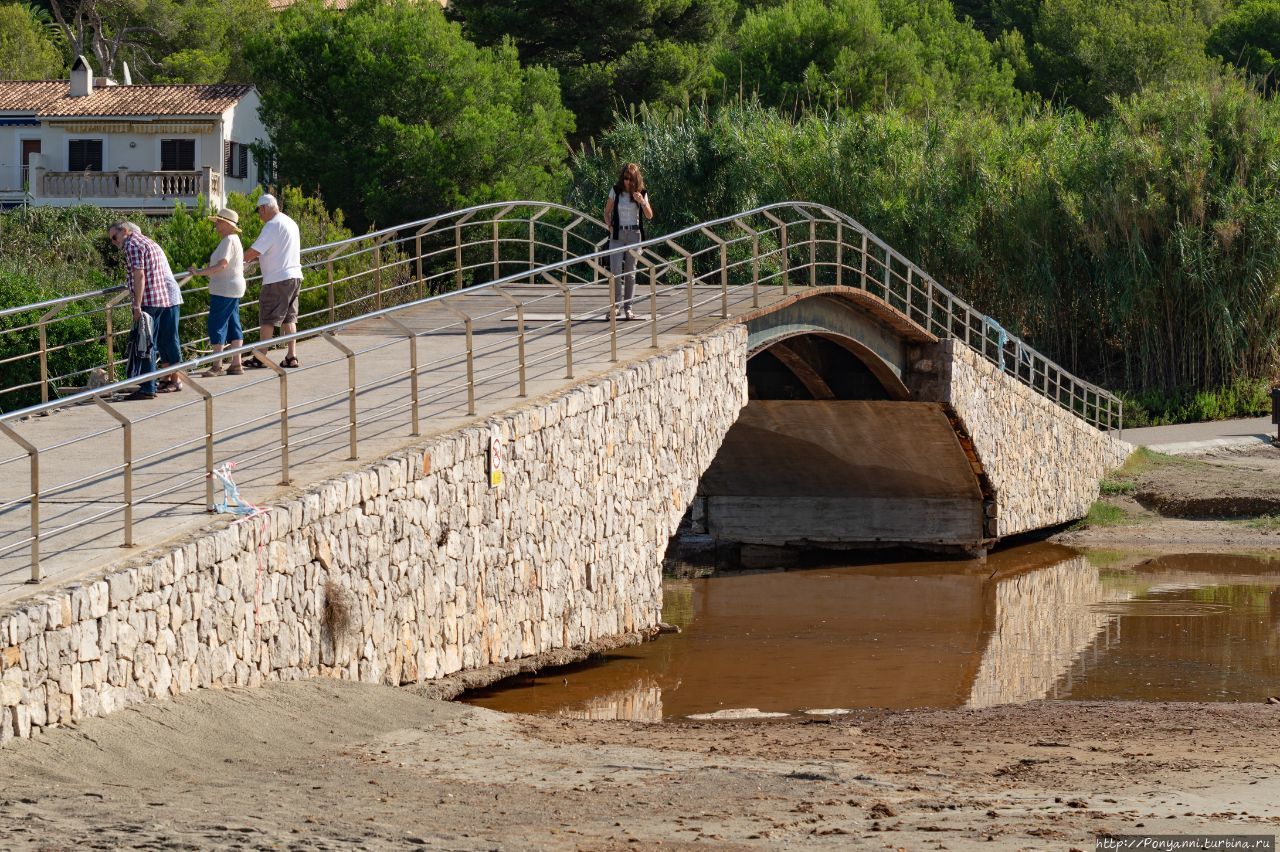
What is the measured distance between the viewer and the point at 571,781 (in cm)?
959

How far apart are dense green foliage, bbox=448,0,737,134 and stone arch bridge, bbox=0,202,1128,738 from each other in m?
25.2

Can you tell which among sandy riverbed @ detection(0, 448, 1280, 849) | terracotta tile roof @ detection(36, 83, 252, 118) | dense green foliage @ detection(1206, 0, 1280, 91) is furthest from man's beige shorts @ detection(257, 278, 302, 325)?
dense green foliage @ detection(1206, 0, 1280, 91)

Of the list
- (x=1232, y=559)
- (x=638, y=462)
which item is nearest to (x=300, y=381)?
(x=638, y=462)

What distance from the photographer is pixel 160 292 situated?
15305 mm

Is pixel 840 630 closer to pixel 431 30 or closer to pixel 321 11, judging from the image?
pixel 431 30

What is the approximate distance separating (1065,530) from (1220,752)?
18.9m

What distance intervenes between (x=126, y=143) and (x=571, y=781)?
48383 mm

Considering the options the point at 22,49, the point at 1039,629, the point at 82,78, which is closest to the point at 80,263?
the point at 82,78

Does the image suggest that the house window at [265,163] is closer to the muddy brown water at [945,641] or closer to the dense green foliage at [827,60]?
the dense green foliage at [827,60]

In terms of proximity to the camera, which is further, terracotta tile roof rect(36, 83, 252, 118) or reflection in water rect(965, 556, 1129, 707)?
terracotta tile roof rect(36, 83, 252, 118)

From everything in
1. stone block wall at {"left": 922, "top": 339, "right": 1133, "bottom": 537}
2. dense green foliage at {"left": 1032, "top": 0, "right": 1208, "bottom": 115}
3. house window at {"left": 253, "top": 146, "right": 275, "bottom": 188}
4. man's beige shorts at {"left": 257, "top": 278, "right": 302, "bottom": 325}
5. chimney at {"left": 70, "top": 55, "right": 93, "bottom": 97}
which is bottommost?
stone block wall at {"left": 922, "top": 339, "right": 1133, "bottom": 537}

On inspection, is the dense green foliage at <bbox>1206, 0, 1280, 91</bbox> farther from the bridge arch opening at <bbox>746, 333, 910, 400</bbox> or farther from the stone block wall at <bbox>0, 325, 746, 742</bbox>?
the stone block wall at <bbox>0, 325, 746, 742</bbox>

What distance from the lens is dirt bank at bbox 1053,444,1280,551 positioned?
27438 mm

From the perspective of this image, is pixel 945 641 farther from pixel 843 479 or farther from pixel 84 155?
pixel 84 155
